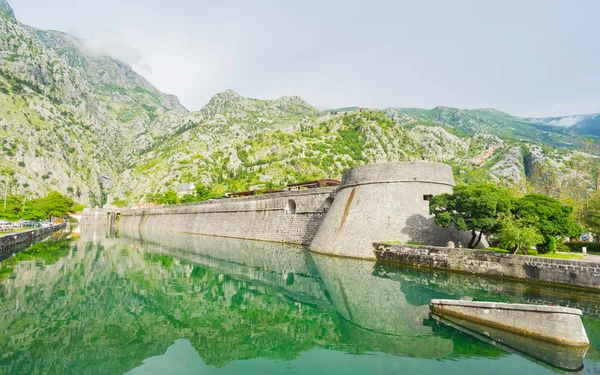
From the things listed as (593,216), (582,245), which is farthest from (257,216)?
(593,216)

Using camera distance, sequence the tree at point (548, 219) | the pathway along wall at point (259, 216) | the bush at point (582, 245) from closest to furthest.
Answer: the tree at point (548, 219) < the bush at point (582, 245) < the pathway along wall at point (259, 216)

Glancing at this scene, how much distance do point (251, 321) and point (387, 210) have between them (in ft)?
52.8

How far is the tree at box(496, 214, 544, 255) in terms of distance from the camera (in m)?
17.6

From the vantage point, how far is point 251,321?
1253 centimetres

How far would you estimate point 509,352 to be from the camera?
371 inches

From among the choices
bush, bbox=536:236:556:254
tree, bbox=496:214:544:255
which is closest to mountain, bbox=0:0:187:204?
tree, bbox=496:214:544:255

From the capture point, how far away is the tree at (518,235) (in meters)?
17.6

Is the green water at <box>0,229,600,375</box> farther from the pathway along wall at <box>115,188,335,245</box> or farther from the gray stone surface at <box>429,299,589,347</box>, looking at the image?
the pathway along wall at <box>115,188,335,245</box>

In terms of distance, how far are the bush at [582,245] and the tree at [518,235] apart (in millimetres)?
13741

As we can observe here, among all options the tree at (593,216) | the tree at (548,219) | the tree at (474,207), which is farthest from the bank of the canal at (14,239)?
the tree at (593,216)

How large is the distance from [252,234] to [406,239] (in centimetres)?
2383

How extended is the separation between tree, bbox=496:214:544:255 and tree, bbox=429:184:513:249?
37.1 inches

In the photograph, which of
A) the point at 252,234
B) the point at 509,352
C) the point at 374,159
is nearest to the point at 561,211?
the point at 509,352

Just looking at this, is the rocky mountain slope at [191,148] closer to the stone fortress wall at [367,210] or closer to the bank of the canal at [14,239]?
the bank of the canal at [14,239]
